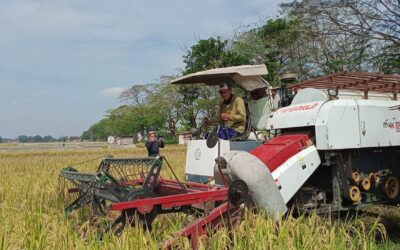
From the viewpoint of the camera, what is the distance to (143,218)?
152 inches

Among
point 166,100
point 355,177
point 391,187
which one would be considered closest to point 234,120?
point 355,177

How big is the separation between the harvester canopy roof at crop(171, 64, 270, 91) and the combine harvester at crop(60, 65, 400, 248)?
0.02m

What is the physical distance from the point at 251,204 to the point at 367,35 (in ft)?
47.6

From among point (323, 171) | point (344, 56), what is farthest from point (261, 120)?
point (344, 56)

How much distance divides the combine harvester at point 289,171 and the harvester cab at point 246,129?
0.02 m

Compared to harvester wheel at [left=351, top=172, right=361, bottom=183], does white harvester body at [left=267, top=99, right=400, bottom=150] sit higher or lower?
higher

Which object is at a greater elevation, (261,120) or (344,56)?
(344,56)

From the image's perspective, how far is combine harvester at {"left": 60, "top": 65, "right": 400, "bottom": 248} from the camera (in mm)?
3941

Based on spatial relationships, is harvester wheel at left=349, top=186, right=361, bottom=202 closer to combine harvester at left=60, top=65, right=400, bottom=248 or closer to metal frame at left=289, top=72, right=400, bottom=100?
combine harvester at left=60, top=65, right=400, bottom=248

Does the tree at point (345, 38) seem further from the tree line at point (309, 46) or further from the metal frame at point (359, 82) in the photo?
the metal frame at point (359, 82)

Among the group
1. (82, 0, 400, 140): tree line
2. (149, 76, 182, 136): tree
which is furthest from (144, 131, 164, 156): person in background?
(149, 76, 182, 136): tree

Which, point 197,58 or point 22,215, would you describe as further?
point 197,58

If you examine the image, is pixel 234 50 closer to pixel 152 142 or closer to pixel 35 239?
pixel 152 142

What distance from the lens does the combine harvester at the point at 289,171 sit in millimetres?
3941
